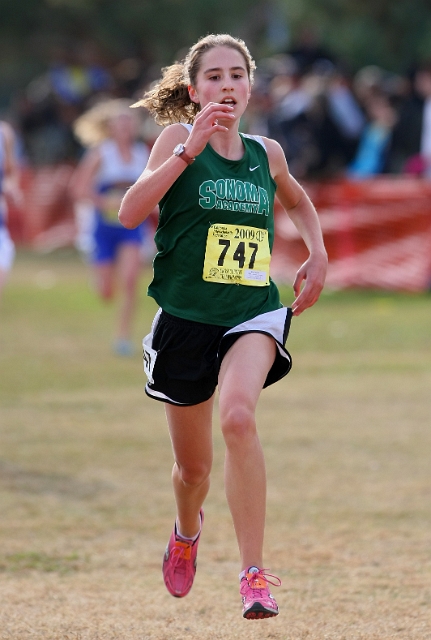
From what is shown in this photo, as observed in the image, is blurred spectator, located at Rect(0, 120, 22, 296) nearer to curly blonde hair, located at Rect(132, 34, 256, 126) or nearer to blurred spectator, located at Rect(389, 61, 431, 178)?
curly blonde hair, located at Rect(132, 34, 256, 126)

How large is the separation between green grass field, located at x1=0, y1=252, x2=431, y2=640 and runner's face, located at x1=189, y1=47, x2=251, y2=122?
2024 mm

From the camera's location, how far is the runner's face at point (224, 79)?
4309 mm

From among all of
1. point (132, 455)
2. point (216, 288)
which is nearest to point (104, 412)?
point (132, 455)

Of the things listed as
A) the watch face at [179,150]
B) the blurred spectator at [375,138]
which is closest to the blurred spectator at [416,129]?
the blurred spectator at [375,138]

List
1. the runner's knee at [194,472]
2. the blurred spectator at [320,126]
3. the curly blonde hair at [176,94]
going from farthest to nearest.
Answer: the blurred spectator at [320,126]
the runner's knee at [194,472]
the curly blonde hair at [176,94]

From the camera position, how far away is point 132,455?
736cm

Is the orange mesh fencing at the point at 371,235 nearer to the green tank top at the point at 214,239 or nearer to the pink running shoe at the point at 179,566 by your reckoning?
the pink running shoe at the point at 179,566

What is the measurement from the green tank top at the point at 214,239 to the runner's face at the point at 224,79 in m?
0.22

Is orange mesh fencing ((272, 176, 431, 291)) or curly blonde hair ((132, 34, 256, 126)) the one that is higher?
orange mesh fencing ((272, 176, 431, 291))

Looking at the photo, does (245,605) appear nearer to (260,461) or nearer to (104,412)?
(260,461)

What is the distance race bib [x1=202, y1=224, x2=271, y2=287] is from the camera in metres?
4.39

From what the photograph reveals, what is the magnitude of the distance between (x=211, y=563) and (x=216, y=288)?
163cm

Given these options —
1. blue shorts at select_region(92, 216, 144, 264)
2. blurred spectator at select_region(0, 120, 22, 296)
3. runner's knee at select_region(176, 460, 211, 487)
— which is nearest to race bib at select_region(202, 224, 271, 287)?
runner's knee at select_region(176, 460, 211, 487)

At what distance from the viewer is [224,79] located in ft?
14.2
